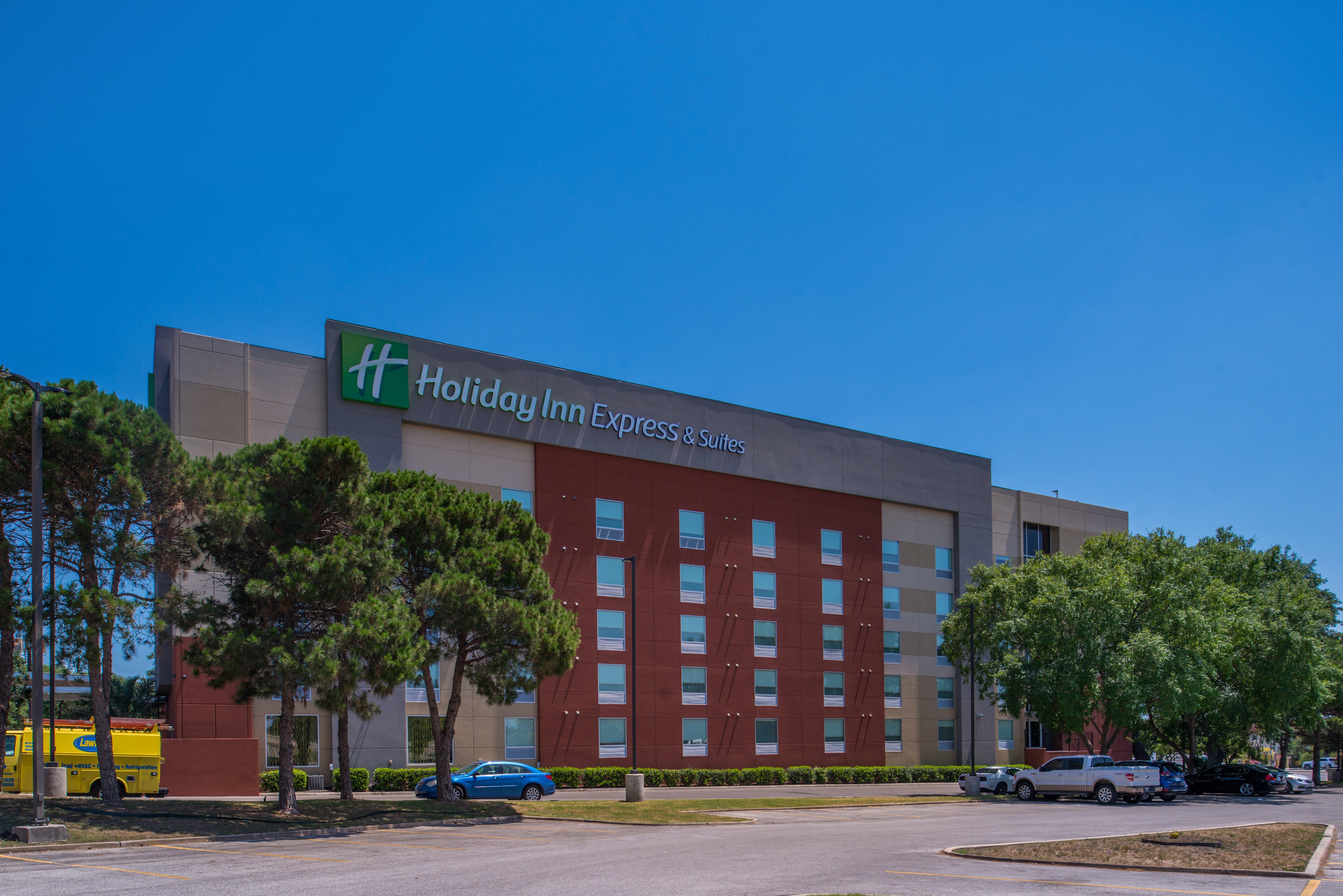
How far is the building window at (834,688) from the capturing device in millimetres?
57781

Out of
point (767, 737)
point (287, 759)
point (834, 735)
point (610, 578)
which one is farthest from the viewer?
point (834, 735)

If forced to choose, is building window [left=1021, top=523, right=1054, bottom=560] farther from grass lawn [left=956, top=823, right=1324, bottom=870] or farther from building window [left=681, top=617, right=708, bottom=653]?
grass lawn [left=956, top=823, right=1324, bottom=870]

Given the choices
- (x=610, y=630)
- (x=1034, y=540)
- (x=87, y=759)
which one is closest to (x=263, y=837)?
(x=87, y=759)

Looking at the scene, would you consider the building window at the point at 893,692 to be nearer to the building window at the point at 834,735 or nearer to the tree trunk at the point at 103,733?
the building window at the point at 834,735

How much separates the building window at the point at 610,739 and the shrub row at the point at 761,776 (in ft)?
2.16

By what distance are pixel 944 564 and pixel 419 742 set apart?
34860 mm

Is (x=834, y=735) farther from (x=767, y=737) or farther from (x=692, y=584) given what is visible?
(x=692, y=584)

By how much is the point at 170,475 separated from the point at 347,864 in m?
12.5

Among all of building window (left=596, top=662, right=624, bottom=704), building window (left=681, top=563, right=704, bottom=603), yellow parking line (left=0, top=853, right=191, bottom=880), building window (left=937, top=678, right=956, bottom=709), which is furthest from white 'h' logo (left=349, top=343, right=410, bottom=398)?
building window (left=937, top=678, right=956, bottom=709)

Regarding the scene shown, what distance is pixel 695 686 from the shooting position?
52.5 metres

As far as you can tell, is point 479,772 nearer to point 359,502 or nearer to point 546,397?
point 359,502

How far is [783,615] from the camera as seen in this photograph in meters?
56.5

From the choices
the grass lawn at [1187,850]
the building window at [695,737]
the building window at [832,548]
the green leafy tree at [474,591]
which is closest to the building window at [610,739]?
the building window at [695,737]

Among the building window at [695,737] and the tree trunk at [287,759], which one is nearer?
the tree trunk at [287,759]
